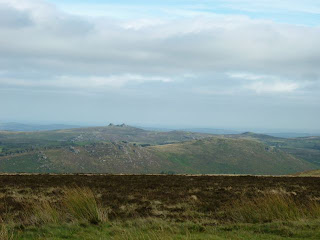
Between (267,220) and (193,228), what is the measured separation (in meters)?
3.70

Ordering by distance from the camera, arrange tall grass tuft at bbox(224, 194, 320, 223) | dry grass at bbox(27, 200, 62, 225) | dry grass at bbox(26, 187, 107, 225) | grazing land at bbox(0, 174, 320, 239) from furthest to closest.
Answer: tall grass tuft at bbox(224, 194, 320, 223)
dry grass at bbox(26, 187, 107, 225)
dry grass at bbox(27, 200, 62, 225)
grazing land at bbox(0, 174, 320, 239)

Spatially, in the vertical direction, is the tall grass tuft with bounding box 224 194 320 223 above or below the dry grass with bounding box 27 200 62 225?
above

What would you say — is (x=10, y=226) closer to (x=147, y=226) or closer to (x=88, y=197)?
(x=88, y=197)

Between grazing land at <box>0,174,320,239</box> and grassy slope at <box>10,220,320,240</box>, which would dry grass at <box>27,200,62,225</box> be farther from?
grassy slope at <box>10,220,320,240</box>

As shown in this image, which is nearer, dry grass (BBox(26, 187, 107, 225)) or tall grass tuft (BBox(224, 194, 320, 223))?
dry grass (BBox(26, 187, 107, 225))

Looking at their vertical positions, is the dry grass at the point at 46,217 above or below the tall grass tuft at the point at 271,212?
below

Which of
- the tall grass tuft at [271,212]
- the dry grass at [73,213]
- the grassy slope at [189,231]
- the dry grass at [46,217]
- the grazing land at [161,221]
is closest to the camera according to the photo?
the grassy slope at [189,231]

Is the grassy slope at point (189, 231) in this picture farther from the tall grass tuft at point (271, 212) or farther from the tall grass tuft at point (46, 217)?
the tall grass tuft at point (271, 212)

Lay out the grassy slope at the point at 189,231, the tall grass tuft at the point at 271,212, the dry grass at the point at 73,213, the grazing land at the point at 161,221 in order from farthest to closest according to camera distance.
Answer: the tall grass tuft at the point at 271,212 < the dry grass at the point at 73,213 < the grazing land at the point at 161,221 < the grassy slope at the point at 189,231

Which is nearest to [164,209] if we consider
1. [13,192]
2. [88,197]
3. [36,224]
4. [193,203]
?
[193,203]

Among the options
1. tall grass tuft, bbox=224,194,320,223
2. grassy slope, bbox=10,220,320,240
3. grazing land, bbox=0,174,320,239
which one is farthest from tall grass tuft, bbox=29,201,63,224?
tall grass tuft, bbox=224,194,320,223

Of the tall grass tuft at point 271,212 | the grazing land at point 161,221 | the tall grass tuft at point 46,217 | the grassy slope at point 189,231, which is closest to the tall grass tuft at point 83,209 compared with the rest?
the grazing land at point 161,221

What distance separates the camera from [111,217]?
17.6 metres

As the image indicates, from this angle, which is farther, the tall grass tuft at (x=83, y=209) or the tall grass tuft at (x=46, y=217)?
the tall grass tuft at (x=83, y=209)
